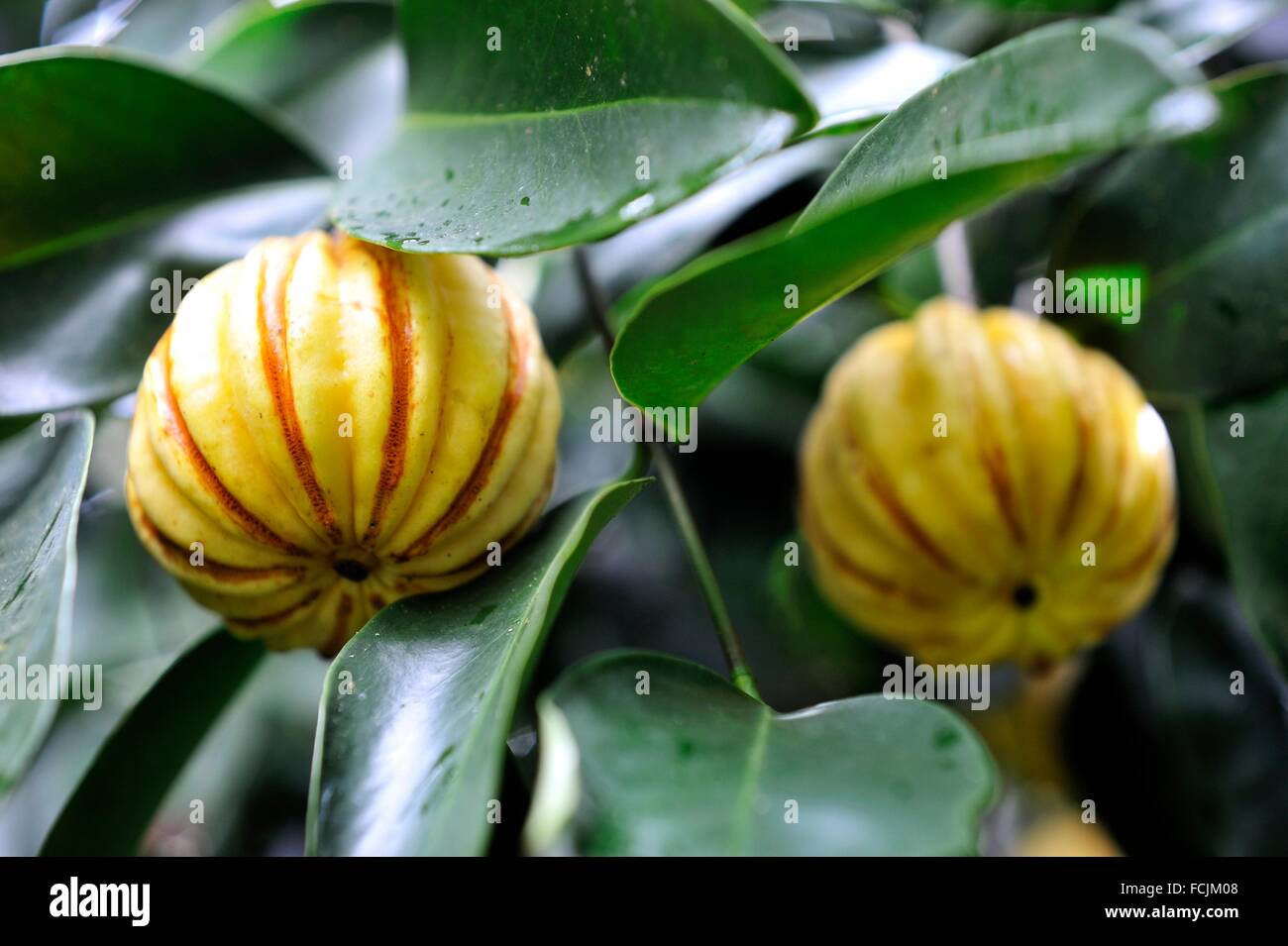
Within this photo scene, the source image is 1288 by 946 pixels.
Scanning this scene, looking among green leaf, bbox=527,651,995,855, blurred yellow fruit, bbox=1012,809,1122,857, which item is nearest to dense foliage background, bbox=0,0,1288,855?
green leaf, bbox=527,651,995,855

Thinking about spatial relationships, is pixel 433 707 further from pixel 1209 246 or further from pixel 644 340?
pixel 1209 246

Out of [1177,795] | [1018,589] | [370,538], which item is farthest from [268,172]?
[1177,795]

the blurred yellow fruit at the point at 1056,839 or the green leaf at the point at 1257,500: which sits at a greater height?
the green leaf at the point at 1257,500

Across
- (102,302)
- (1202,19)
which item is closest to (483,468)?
(102,302)

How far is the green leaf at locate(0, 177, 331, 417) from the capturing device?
0.86m

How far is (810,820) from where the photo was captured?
0.55 meters

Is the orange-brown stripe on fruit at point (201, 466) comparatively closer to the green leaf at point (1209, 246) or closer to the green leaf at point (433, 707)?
the green leaf at point (433, 707)

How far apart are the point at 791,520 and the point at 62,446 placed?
853 mm

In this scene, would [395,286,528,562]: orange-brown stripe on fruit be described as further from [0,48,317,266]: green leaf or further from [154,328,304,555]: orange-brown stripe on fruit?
[0,48,317,266]: green leaf

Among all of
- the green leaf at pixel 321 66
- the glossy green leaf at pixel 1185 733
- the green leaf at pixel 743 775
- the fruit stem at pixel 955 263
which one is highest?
the green leaf at pixel 321 66

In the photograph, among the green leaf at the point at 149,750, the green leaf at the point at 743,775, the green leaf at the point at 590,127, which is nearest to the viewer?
the green leaf at the point at 743,775

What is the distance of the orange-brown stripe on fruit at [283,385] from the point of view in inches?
26.6

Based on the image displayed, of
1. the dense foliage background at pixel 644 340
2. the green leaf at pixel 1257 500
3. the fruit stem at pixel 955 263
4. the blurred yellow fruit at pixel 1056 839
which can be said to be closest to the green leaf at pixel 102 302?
the dense foliage background at pixel 644 340

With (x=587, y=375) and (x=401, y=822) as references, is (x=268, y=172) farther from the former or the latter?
(x=401, y=822)
